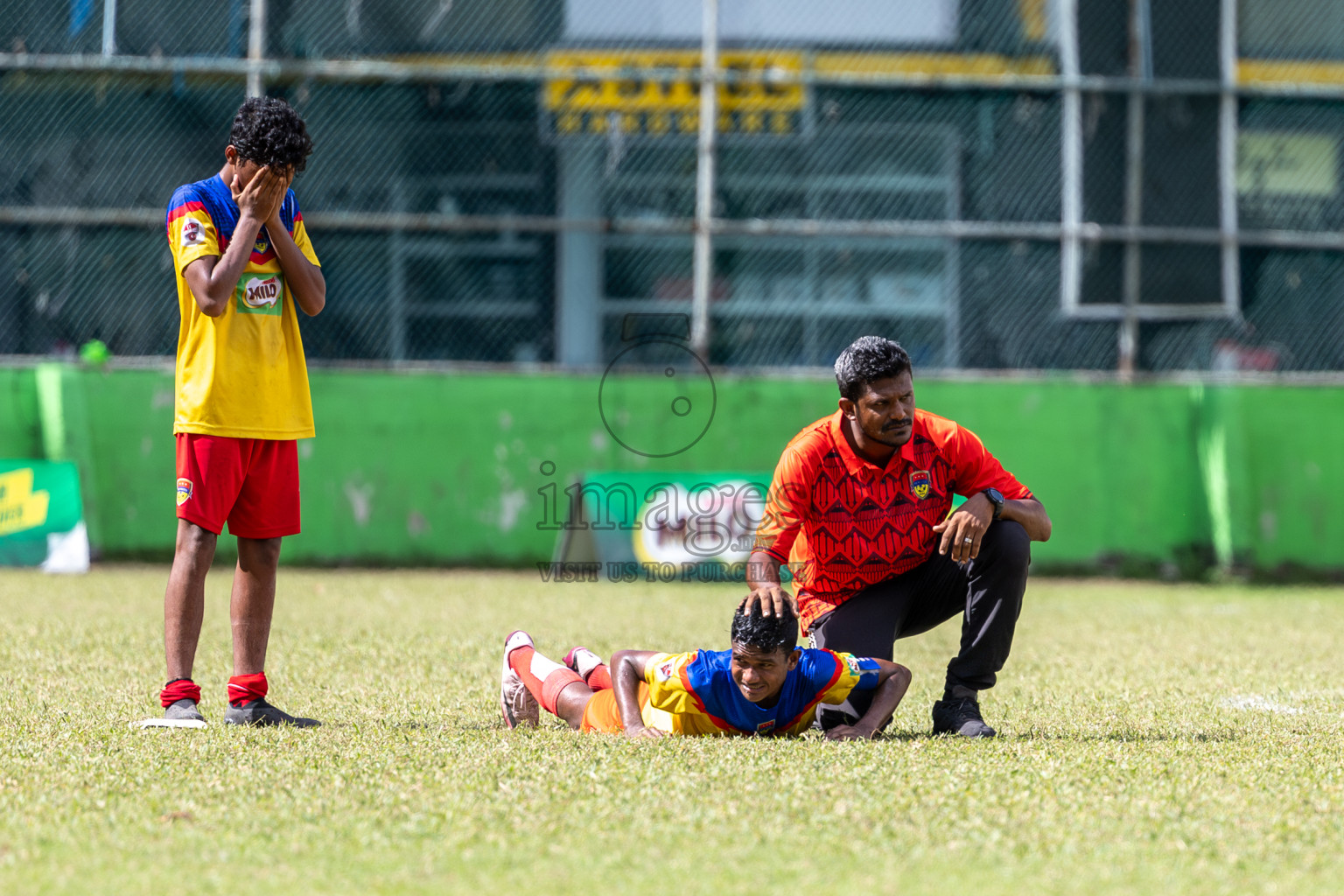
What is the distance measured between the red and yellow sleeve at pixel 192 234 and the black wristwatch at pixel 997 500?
106 inches

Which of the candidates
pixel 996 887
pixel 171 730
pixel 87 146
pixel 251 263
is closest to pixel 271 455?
pixel 251 263

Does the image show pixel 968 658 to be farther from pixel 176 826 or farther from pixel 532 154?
pixel 532 154

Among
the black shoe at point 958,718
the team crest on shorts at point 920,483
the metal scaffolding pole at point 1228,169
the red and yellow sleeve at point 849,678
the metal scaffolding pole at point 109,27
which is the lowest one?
the black shoe at point 958,718

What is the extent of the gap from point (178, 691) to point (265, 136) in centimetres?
180

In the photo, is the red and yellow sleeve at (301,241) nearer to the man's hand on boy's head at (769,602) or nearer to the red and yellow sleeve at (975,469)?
the man's hand on boy's head at (769,602)

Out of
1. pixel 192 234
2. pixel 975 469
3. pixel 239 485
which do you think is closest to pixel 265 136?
pixel 192 234

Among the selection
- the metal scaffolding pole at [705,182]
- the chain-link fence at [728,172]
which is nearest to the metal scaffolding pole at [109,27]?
the chain-link fence at [728,172]

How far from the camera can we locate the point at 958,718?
483cm

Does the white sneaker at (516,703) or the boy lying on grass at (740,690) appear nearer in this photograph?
the boy lying on grass at (740,690)

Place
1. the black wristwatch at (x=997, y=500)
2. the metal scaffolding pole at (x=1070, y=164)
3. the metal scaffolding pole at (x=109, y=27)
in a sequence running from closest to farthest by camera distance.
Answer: the black wristwatch at (x=997, y=500)
the metal scaffolding pole at (x=109, y=27)
the metal scaffolding pole at (x=1070, y=164)

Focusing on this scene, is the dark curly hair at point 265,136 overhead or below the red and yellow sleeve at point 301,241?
overhead

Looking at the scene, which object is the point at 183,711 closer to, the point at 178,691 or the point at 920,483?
the point at 178,691

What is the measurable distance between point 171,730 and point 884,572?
96.8 inches

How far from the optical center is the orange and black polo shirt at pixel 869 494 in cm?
493
